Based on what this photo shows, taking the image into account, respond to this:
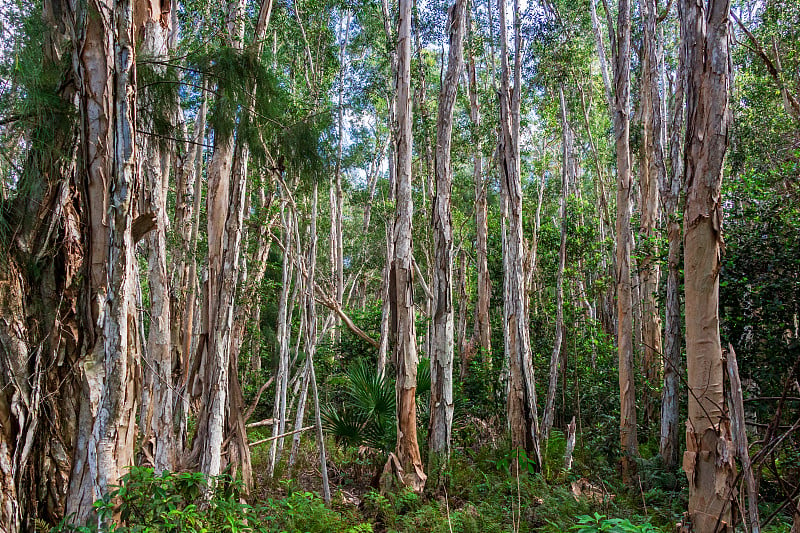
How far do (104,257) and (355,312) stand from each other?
411 inches

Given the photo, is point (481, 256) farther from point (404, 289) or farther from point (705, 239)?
point (705, 239)

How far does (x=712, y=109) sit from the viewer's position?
2871 mm

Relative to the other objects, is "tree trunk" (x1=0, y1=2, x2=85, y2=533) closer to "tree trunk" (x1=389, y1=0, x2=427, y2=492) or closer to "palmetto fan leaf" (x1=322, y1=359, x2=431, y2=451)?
"tree trunk" (x1=389, y1=0, x2=427, y2=492)

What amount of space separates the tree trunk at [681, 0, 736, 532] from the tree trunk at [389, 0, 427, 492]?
4.30m

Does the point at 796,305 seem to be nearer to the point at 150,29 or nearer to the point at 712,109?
the point at 712,109

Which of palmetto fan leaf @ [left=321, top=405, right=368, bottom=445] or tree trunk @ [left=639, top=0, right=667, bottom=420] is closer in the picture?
palmetto fan leaf @ [left=321, top=405, right=368, bottom=445]

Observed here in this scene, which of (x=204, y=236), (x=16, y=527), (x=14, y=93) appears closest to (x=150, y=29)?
(x=14, y=93)

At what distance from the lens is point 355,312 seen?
44.8 ft

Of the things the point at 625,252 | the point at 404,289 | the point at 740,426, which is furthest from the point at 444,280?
the point at 740,426

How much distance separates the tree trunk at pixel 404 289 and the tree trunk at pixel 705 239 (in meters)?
4.30

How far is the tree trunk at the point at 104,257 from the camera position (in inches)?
129

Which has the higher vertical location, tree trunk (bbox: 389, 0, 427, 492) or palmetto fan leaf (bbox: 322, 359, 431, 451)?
tree trunk (bbox: 389, 0, 427, 492)

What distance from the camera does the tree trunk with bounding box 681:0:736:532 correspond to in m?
2.81

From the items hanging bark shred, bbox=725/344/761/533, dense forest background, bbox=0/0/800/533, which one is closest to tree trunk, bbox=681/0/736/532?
dense forest background, bbox=0/0/800/533
